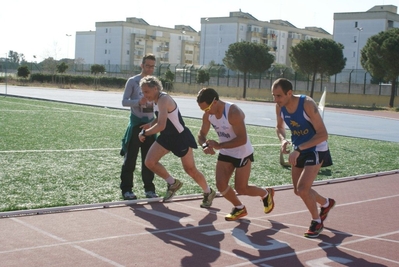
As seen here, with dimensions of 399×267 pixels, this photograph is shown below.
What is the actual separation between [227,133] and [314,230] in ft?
5.09

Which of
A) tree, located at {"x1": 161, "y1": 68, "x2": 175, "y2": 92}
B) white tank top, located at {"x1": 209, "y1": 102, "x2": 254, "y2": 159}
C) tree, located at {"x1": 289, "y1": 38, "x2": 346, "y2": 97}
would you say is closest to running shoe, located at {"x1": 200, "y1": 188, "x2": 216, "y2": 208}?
white tank top, located at {"x1": 209, "y1": 102, "x2": 254, "y2": 159}

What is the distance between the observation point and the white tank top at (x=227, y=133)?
7.55 meters

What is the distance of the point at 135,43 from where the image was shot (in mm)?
127875

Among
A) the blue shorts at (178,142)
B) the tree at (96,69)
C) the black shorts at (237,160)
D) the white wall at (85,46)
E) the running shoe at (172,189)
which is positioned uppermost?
the white wall at (85,46)

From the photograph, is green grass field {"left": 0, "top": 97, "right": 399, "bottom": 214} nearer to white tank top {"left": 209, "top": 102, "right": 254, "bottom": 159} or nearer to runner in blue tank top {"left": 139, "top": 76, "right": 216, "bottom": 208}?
runner in blue tank top {"left": 139, "top": 76, "right": 216, "bottom": 208}

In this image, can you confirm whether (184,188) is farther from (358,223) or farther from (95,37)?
(95,37)

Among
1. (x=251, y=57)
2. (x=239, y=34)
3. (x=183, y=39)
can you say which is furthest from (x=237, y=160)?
(x=183, y=39)

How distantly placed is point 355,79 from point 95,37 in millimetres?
81586

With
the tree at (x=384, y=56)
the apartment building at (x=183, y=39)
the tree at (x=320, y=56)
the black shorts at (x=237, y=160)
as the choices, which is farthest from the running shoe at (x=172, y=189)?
the apartment building at (x=183, y=39)

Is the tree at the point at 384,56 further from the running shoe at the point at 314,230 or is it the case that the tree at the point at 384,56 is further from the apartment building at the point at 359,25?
the running shoe at the point at 314,230

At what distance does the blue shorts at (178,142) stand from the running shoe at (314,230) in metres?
2.07

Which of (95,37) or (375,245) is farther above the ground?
(95,37)

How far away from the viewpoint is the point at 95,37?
429 feet

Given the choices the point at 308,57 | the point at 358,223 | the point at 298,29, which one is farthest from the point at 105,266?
the point at 298,29
